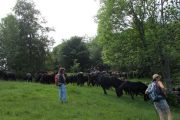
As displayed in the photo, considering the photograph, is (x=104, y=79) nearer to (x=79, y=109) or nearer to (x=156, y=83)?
(x=79, y=109)

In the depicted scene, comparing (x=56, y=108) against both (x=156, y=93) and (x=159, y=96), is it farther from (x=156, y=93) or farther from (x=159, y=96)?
(x=159, y=96)

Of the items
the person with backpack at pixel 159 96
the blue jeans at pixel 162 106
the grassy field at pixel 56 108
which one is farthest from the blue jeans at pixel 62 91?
the blue jeans at pixel 162 106

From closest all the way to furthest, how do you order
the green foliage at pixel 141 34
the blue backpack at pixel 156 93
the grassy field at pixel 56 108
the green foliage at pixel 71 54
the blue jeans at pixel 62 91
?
the blue backpack at pixel 156 93
the grassy field at pixel 56 108
the blue jeans at pixel 62 91
the green foliage at pixel 141 34
the green foliage at pixel 71 54

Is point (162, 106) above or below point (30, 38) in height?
below

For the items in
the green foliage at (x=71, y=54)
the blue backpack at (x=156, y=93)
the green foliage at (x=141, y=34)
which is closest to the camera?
the blue backpack at (x=156, y=93)

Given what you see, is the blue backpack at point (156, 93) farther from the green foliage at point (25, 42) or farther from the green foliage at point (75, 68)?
the green foliage at point (75, 68)

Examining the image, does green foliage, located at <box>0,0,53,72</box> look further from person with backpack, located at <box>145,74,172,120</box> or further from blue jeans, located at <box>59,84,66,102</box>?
person with backpack, located at <box>145,74,172,120</box>

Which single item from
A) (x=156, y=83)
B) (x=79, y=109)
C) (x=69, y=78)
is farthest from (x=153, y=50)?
(x=156, y=83)

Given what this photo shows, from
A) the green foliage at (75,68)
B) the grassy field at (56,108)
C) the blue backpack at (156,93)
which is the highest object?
the green foliage at (75,68)

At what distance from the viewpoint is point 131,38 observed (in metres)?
47.2

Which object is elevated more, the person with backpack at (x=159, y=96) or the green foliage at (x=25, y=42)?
the green foliage at (x=25, y=42)

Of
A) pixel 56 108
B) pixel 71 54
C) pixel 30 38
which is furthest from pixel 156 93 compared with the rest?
pixel 71 54

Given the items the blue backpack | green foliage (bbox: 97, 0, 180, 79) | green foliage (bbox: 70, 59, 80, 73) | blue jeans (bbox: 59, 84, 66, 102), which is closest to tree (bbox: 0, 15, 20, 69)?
green foliage (bbox: 70, 59, 80, 73)

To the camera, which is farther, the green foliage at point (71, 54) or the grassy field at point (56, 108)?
the green foliage at point (71, 54)
